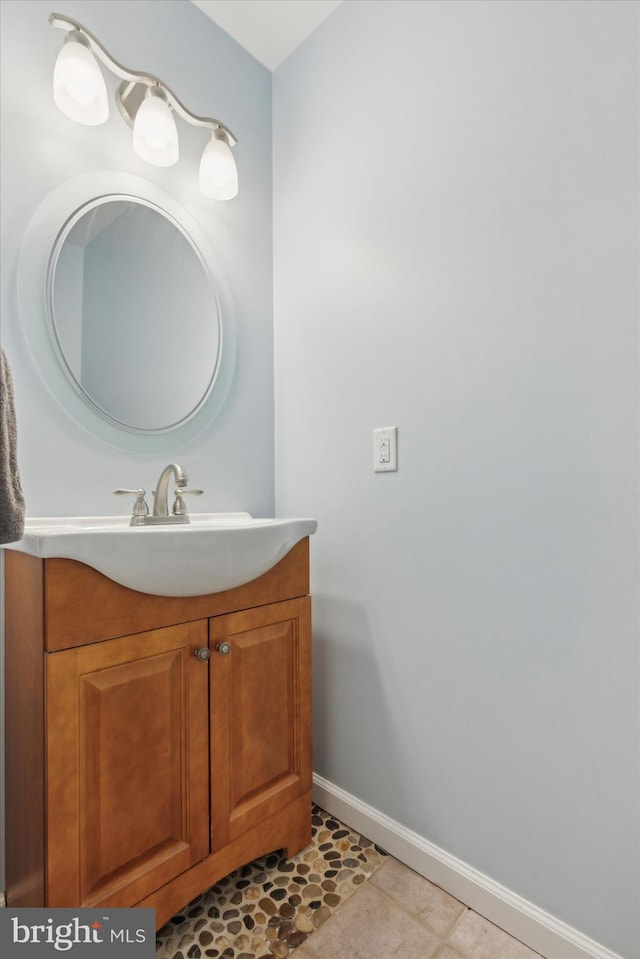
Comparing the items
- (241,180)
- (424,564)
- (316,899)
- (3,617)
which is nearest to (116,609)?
(3,617)

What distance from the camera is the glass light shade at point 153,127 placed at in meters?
1.23

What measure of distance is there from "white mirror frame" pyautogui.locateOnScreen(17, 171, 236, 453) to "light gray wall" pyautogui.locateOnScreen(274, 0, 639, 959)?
0.38 m

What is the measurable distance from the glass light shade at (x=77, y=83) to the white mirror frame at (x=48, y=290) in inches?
5.2

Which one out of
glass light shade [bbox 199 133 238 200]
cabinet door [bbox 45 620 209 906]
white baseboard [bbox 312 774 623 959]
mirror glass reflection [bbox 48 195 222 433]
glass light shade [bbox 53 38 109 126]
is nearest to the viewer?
cabinet door [bbox 45 620 209 906]

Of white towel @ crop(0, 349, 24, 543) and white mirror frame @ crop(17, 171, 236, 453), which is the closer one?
white towel @ crop(0, 349, 24, 543)

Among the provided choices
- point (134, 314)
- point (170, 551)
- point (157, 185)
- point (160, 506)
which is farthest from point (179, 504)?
point (157, 185)

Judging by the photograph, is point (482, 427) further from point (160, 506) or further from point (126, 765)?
point (126, 765)

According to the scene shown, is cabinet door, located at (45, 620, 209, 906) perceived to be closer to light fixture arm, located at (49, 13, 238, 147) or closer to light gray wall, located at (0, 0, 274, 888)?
light gray wall, located at (0, 0, 274, 888)

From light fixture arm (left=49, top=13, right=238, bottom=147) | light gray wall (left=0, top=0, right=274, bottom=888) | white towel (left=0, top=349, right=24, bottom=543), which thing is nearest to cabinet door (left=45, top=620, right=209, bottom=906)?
white towel (left=0, top=349, right=24, bottom=543)

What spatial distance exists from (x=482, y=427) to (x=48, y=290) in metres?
1.05

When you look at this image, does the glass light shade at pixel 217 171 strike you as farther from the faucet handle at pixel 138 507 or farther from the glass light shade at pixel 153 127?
the faucet handle at pixel 138 507

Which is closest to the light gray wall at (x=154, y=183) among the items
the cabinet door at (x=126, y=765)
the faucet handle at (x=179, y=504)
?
the faucet handle at (x=179, y=504)

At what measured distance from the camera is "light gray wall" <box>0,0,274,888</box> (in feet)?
3.61

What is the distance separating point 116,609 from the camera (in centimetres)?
90
